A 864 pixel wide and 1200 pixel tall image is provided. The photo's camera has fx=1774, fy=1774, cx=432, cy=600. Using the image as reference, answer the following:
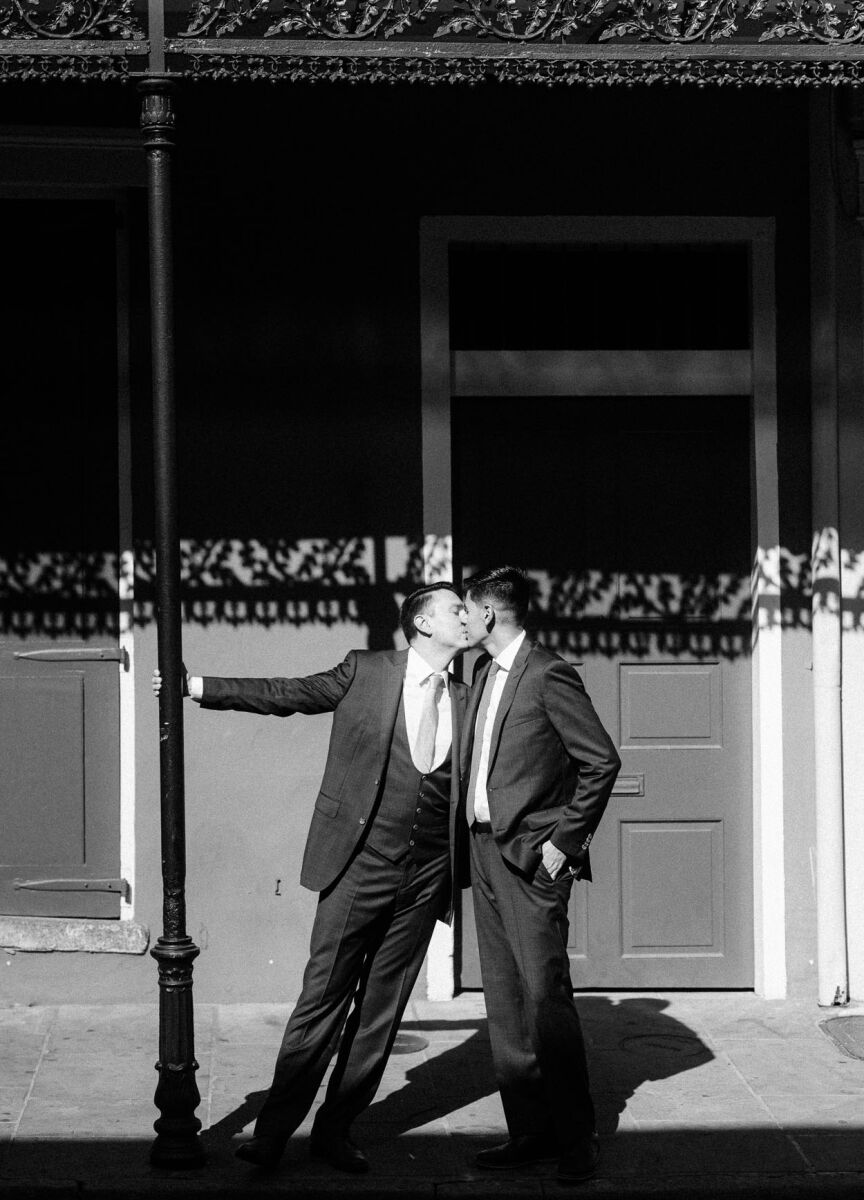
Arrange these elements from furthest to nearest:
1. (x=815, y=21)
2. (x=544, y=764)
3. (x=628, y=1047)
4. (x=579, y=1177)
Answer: (x=628, y=1047)
(x=815, y=21)
(x=544, y=764)
(x=579, y=1177)

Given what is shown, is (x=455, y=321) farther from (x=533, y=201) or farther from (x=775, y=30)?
(x=775, y=30)

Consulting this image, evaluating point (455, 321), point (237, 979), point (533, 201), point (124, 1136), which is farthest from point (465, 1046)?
point (533, 201)

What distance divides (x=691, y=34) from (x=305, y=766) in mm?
3954

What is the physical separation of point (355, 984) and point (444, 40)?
355 cm

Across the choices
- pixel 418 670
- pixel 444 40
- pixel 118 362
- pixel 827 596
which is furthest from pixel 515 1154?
pixel 118 362

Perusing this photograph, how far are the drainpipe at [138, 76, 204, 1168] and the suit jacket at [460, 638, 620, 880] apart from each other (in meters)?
1.11

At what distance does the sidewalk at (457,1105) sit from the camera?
248 inches

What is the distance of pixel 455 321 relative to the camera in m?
8.98

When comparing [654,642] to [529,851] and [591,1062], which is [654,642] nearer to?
[591,1062]

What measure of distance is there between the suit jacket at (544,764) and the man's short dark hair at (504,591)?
0.59ft

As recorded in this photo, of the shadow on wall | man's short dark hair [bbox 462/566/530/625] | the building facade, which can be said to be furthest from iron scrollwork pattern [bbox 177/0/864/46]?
the shadow on wall

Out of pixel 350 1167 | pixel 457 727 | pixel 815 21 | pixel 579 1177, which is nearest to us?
pixel 579 1177

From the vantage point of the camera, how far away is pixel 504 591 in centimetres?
662

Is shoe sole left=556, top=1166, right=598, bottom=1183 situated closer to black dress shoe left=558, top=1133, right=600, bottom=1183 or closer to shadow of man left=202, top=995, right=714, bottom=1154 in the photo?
black dress shoe left=558, top=1133, right=600, bottom=1183
